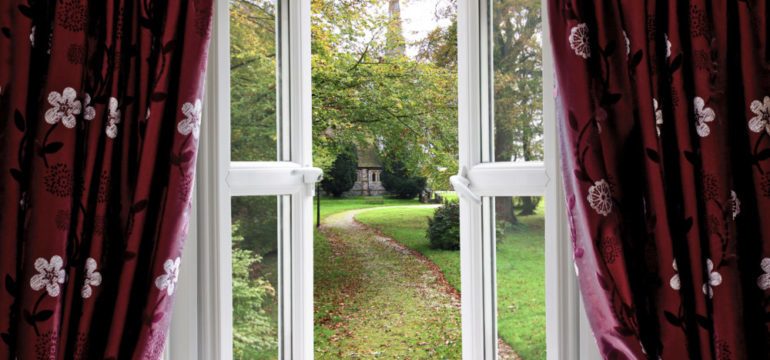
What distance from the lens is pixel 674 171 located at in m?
1.05

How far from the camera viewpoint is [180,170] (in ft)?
3.60

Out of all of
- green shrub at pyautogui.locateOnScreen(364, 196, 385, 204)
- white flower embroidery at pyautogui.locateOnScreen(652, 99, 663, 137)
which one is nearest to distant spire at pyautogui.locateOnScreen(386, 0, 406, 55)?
green shrub at pyautogui.locateOnScreen(364, 196, 385, 204)

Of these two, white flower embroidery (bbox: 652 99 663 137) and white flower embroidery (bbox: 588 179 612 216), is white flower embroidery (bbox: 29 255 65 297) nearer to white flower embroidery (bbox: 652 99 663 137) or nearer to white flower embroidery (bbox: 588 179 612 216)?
white flower embroidery (bbox: 588 179 612 216)

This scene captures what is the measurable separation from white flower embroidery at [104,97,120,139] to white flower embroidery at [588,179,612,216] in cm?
92

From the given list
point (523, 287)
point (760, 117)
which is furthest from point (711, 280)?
point (523, 287)

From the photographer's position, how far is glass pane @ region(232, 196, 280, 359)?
4.62ft

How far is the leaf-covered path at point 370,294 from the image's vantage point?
2.51 metres

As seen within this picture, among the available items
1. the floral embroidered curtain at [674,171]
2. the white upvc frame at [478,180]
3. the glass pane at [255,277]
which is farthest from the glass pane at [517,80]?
the glass pane at [255,277]

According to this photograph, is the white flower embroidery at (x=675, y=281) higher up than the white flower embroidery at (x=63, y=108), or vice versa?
the white flower embroidery at (x=63, y=108)

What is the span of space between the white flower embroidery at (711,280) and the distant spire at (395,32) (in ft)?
5.71

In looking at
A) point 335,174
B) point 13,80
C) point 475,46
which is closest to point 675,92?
point 475,46

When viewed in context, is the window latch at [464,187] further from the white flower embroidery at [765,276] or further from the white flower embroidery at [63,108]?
the white flower embroidery at [63,108]

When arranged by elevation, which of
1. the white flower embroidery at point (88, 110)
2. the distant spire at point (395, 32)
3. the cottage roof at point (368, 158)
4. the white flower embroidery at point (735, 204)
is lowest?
the white flower embroidery at point (735, 204)

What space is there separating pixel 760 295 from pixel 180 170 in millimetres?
1116
